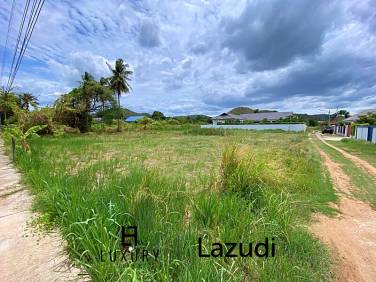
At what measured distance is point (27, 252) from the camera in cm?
290

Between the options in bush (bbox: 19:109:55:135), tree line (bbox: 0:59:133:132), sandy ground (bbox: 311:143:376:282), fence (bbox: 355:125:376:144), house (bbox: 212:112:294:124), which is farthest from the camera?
house (bbox: 212:112:294:124)

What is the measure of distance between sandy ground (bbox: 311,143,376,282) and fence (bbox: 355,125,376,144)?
18.7m

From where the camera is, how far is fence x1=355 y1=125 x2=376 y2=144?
67.1 ft

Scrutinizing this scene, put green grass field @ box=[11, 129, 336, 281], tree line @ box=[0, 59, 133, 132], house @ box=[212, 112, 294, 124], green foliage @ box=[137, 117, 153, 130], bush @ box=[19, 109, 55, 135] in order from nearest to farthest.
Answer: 1. green grass field @ box=[11, 129, 336, 281]
2. bush @ box=[19, 109, 55, 135]
3. tree line @ box=[0, 59, 133, 132]
4. green foliage @ box=[137, 117, 153, 130]
5. house @ box=[212, 112, 294, 124]

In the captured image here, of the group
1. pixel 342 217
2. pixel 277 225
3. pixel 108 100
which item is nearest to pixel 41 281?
pixel 277 225

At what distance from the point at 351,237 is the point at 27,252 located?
4382 mm

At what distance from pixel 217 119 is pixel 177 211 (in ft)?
222

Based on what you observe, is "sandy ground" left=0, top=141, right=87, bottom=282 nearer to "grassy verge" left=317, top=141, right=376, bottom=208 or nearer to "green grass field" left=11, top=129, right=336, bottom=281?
"green grass field" left=11, top=129, right=336, bottom=281

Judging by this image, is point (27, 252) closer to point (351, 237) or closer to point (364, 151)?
point (351, 237)

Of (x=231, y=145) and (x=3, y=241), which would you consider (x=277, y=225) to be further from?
(x=3, y=241)

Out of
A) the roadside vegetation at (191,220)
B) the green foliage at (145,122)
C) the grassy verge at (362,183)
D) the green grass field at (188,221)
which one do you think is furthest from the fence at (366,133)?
the green foliage at (145,122)

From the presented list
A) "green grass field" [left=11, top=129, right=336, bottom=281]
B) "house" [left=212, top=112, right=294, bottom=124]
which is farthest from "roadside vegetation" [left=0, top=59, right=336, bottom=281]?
"house" [left=212, top=112, right=294, bottom=124]

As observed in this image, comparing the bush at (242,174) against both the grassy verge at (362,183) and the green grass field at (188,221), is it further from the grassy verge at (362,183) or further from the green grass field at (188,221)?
the grassy verge at (362,183)

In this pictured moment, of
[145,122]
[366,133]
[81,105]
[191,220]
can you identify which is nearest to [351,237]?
[191,220]
